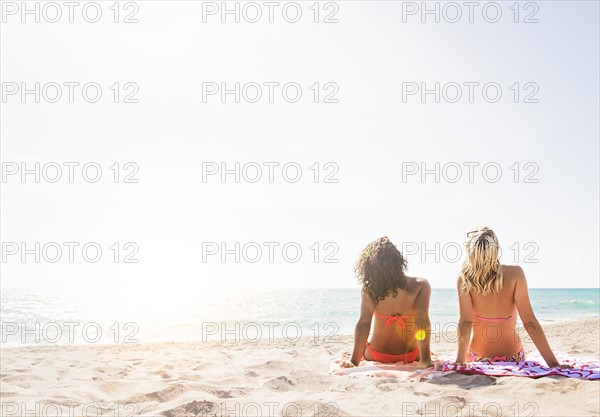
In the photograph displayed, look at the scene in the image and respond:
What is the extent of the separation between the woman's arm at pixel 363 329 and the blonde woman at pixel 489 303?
943 mm

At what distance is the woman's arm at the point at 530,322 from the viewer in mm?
4648

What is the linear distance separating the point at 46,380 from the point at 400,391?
12.4 feet

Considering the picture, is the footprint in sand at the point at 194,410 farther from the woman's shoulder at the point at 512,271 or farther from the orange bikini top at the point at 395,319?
the woman's shoulder at the point at 512,271

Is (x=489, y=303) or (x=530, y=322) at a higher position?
(x=489, y=303)

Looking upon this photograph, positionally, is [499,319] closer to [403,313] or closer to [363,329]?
[403,313]

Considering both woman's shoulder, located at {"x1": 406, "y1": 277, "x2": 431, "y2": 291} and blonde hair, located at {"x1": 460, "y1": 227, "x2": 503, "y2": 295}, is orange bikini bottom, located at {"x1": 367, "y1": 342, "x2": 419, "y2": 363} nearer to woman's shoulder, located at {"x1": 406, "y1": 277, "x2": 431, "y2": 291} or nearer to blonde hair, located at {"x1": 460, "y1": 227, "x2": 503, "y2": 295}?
woman's shoulder, located at {"x1": 406, "y1": 277, "x2": 431, "y2": 291}

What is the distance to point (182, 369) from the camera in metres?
5.81

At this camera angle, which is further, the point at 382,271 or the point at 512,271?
the point at 382,271

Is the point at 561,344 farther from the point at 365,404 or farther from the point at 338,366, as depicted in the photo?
the point at 365,404

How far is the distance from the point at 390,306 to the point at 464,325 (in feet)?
2.57

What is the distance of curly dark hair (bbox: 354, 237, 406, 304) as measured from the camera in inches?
206

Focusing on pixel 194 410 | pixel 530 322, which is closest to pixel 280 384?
pixel 194 410

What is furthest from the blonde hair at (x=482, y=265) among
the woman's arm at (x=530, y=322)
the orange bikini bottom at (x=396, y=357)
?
the orange bikini bottom at (x=396, y=357)

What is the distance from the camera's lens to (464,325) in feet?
16.1
